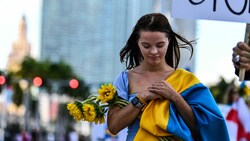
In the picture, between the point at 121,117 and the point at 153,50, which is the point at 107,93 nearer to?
the point at 121,117

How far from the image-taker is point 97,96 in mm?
3861

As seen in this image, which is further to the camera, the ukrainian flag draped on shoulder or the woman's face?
the woman's face

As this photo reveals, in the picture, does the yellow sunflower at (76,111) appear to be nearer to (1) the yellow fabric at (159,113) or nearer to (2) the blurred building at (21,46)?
(1) the yellow fabric at (159,113)

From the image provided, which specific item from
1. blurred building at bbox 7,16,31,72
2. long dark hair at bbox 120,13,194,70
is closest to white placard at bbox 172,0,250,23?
long dark hair at bbox 120,13,194,70

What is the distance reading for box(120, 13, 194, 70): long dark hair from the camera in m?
3.72

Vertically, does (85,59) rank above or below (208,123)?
below

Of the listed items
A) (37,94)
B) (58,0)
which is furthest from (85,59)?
(37,94)

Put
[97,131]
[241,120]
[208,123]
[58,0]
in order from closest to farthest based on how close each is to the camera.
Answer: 1. [208,123]
2. [241,120]
3. [97,131]
4. [58,0]

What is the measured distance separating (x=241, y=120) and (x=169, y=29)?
24.0 ft

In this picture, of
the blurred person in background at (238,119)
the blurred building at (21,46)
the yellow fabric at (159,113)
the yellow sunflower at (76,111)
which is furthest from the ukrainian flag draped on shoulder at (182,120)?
the blurred building at (21,46)

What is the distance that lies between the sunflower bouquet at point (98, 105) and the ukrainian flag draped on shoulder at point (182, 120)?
0.64ft

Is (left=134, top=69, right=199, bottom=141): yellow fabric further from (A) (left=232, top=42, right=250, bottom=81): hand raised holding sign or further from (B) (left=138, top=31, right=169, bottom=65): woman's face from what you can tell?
(A) (left=232, top=42, right=250, bottom=81): hand raised holding sign

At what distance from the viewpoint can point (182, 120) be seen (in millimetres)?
3590

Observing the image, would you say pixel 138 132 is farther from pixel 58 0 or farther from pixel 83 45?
pixel 58 0
